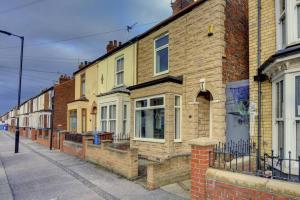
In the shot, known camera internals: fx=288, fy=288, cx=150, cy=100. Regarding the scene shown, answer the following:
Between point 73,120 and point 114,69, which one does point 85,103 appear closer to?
point 73,120

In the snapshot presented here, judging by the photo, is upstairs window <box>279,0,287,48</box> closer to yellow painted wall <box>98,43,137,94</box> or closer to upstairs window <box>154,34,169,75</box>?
upstairs window <box>154,34,169,75</box>

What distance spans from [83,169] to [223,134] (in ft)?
19.6

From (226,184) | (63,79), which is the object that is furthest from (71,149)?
(63,79)

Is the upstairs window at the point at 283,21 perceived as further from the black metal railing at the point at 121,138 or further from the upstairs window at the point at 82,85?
the upstairs window at the point at 82,85

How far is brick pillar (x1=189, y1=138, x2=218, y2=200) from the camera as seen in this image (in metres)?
6.13

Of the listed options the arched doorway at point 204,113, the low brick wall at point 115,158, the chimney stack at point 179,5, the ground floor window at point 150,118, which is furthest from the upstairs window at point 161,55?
the low brick wall at point 115,158

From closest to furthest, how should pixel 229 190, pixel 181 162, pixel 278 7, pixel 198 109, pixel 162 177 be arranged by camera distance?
pixel 229 190, pixel 278 7, pixel 162 177, pixel 181 162, pixel 198 109

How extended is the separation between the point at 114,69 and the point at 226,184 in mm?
13233

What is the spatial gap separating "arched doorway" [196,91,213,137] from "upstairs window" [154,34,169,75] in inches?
98.0

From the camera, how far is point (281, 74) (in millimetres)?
6516

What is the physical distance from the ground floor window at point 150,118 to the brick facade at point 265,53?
4.16 m

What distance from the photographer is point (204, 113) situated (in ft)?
37.5

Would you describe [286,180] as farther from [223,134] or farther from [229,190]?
[223,134]

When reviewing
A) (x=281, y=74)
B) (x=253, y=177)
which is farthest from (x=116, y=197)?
(x=281, y=74)
